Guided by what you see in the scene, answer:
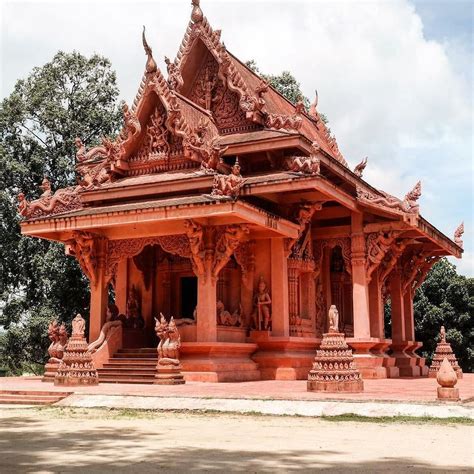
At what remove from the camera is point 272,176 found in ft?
52.9

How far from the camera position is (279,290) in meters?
16.2

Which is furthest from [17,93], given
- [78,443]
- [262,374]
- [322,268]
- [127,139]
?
[78,443]

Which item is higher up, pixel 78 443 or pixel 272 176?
pixel 272 176

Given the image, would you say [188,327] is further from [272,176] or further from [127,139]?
[127,139]

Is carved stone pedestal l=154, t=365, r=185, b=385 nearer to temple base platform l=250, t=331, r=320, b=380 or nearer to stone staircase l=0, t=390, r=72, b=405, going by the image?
stone staircase l=0, t=390, r=72, b=405

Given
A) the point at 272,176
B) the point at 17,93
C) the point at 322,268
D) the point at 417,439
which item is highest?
the point at 17,93

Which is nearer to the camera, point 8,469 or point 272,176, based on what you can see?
point 8,469

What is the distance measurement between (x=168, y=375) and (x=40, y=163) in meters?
17.6

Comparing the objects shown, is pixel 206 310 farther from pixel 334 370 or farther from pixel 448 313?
pixel 448 313

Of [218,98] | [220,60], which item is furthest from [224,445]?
[220,60]

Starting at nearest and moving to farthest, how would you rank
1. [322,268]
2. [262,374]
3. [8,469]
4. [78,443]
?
1. [8,469]
2. [78,443]
3. [262,374]
4. [322,268]

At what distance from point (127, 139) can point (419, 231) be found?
7.72 meters

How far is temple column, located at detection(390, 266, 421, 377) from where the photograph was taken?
19891mm

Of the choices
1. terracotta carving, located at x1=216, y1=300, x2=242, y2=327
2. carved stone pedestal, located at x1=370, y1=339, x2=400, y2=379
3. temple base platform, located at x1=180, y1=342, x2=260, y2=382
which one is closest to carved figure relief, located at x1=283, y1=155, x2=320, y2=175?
terracotta carving, located at x1=216, y1=300, x2=242, y2=327
